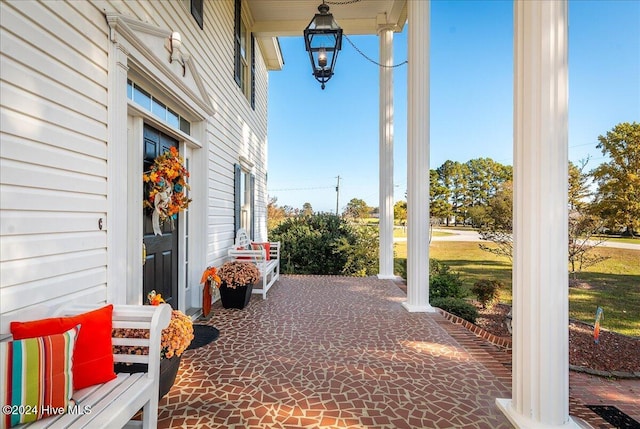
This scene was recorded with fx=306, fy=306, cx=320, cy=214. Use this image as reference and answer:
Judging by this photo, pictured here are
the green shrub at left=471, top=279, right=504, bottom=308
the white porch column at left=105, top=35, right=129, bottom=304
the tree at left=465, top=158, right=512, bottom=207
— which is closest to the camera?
the white porch column at left=105, top=35, right=129, bottom=304

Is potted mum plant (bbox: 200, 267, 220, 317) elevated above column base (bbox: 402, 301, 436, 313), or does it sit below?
above

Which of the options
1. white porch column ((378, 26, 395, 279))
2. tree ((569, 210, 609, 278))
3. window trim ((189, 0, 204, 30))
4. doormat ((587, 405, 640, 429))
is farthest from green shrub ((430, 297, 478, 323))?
window trim ((189, 0, 204, 30))

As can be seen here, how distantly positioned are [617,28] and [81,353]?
899 centimetres

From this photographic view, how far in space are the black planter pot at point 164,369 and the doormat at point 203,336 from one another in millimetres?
853

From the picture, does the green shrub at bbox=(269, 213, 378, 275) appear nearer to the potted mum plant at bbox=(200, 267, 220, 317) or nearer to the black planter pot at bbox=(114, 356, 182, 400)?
the potted mum plant at bbox=(200, 267, 220, 317)

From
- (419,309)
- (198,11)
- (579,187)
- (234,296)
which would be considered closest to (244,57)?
(198,11)

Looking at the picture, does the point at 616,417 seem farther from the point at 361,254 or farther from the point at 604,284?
the point at 604,284

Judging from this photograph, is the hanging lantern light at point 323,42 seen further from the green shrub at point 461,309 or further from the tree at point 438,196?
the tree at point 438,196

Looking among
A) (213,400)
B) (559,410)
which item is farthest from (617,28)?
(213,400)

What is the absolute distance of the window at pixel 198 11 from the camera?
3.80 m

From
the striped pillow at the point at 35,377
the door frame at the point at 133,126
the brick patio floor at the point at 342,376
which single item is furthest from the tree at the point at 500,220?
the striped pillow at the point at 35,377

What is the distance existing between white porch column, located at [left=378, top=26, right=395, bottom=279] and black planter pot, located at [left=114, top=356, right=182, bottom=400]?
15.4 feet

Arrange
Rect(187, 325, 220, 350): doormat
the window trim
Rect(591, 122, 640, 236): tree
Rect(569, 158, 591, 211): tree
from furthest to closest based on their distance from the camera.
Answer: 1. Rect(569, 158, 591, 211): tree
2. Rect(591, 122, 640, 236): tree
3. the window trim
4. Rect(187, 325, 220, 350): doormat

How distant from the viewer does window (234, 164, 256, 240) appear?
5.75m
